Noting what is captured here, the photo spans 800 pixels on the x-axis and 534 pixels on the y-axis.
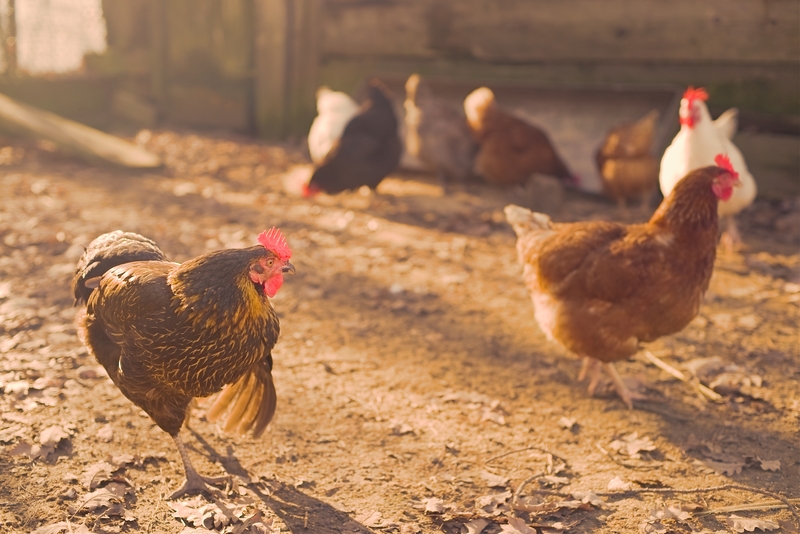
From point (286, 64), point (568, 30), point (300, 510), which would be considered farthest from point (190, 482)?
point (286, 64)

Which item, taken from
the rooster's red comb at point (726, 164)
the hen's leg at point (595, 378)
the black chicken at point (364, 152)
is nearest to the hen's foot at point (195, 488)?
the hen's leg at point (595, 378)

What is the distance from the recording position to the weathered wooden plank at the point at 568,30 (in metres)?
6.45

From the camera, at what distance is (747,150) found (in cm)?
669

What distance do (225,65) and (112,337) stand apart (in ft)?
28.1

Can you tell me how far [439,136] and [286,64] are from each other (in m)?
3.50

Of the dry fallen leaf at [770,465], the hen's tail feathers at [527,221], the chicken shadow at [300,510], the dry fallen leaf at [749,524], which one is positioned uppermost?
the hen's tail feathers at [527,221]

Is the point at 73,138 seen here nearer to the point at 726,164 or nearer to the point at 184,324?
the point at 184,324

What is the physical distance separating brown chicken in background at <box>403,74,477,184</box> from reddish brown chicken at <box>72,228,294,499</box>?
17.1 ft

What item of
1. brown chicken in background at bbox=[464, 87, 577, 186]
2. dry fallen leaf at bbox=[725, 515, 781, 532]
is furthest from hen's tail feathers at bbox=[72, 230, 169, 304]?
brown chicken in background at bbox=[464, 87, 577, 186]

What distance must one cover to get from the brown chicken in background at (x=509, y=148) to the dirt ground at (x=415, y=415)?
1.73 m

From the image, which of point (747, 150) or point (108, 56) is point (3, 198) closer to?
point (108, 56)

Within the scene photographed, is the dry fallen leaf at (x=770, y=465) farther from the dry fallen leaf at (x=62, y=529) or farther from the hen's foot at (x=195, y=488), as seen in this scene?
the dry fallen leaf at (x=62, y=529)

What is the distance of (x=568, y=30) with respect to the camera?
24.6 ft

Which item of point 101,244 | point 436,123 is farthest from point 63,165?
point 101,244
